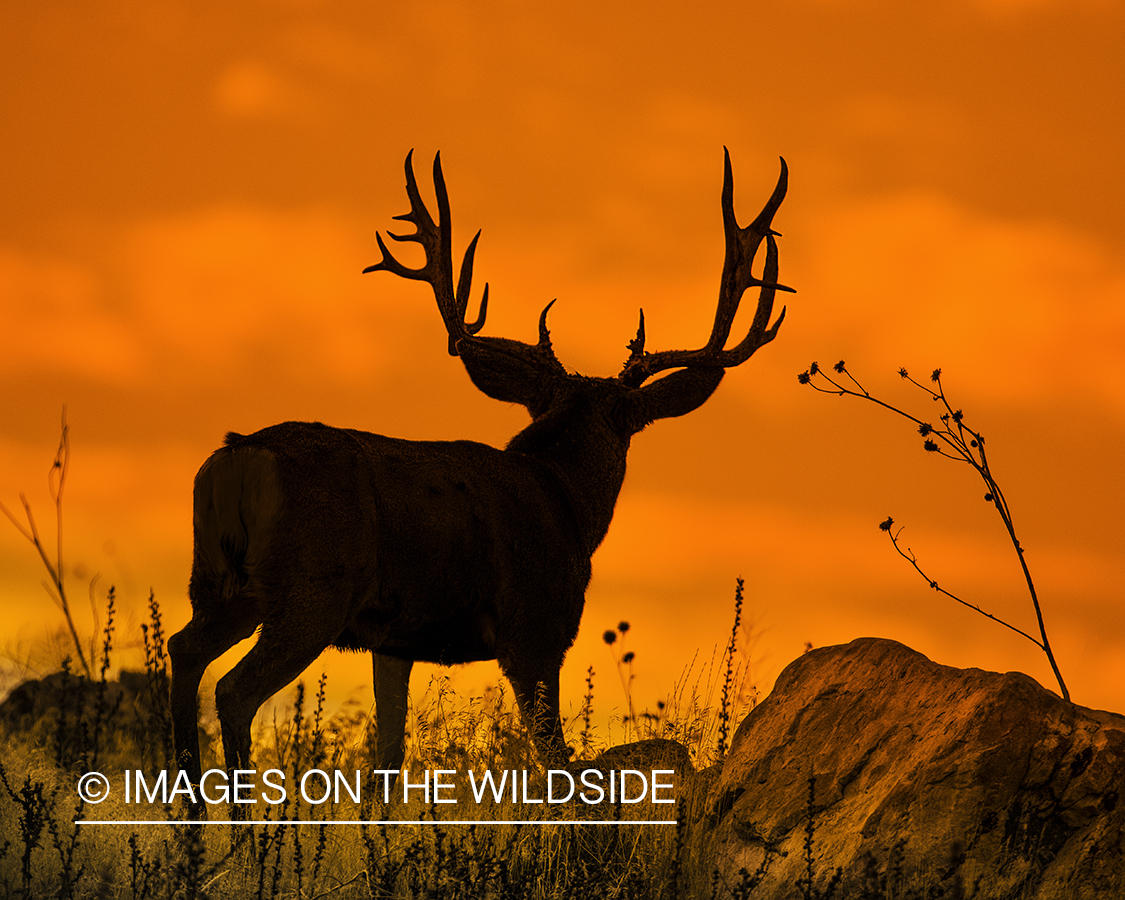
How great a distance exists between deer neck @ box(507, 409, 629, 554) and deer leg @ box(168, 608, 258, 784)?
88.0 inches

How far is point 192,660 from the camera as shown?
278 inches

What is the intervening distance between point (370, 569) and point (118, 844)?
67.4 inches

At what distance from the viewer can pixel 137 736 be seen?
29.1ft

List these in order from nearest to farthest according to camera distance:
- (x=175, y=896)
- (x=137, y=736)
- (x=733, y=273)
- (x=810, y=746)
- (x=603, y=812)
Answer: (x=175, y=896) < (x=810, y=746) < (x=603, y=812) < (x=137, y=736) < (x=733, y=273)

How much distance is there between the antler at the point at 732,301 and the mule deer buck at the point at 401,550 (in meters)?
0.31

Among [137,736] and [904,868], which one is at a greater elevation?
[137,736]

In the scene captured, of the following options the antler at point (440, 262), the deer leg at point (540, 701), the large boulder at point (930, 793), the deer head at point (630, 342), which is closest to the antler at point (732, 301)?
the deer head at point (630, 342)

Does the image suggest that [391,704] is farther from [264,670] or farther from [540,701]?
[264,670]

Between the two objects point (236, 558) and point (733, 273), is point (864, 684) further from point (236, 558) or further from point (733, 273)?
point (733, 273)

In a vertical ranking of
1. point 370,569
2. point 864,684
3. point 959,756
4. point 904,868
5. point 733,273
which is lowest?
point 904,868

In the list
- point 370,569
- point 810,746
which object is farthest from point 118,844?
point 810,746

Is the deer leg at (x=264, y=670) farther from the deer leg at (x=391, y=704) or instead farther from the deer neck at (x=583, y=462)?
the deer neck at (x=583, y=462)

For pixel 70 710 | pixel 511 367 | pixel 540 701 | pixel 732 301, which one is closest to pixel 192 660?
pixel 540 701

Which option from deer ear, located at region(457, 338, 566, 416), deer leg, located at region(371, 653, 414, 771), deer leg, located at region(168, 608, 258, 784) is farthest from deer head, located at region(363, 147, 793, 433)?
deer leg, located at region(168, 608, 258, 784)
